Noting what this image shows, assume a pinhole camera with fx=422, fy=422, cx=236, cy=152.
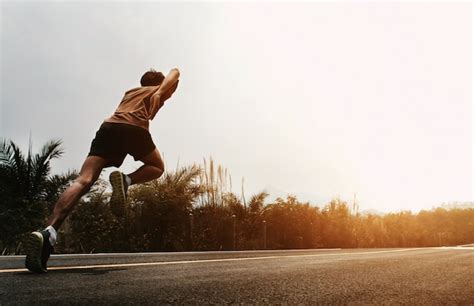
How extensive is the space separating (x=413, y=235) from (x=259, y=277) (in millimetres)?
22863

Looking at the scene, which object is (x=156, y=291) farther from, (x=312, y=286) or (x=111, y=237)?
(x=111, y=237)

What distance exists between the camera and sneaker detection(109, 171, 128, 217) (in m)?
3.48

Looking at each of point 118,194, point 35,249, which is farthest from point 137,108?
point 35,249

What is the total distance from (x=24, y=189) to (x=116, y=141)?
7557 mm

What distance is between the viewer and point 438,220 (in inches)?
1505

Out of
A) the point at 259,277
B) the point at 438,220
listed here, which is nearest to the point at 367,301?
the point at 259,277

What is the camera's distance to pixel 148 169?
3885 millimetres

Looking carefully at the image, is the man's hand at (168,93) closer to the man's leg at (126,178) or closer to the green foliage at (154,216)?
the man's leg at (126,178)

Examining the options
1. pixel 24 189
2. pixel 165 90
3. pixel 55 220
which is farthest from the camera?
pixel 24 189

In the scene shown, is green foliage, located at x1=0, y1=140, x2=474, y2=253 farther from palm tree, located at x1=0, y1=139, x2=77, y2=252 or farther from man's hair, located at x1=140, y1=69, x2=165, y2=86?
man's hair, located at x1=140, y1=69, x2=165, y2=86

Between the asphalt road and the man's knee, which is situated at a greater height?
the man's knee

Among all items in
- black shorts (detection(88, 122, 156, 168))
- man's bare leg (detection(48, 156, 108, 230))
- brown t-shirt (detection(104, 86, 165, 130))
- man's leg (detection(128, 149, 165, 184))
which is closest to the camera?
man's bare leg (detection(48, 156, 108, 230))

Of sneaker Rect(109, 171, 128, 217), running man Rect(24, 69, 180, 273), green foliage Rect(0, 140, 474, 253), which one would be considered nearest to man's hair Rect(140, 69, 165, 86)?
running man Rect(24, 69, 180, 273)

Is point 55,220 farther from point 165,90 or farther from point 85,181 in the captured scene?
point 165,90
